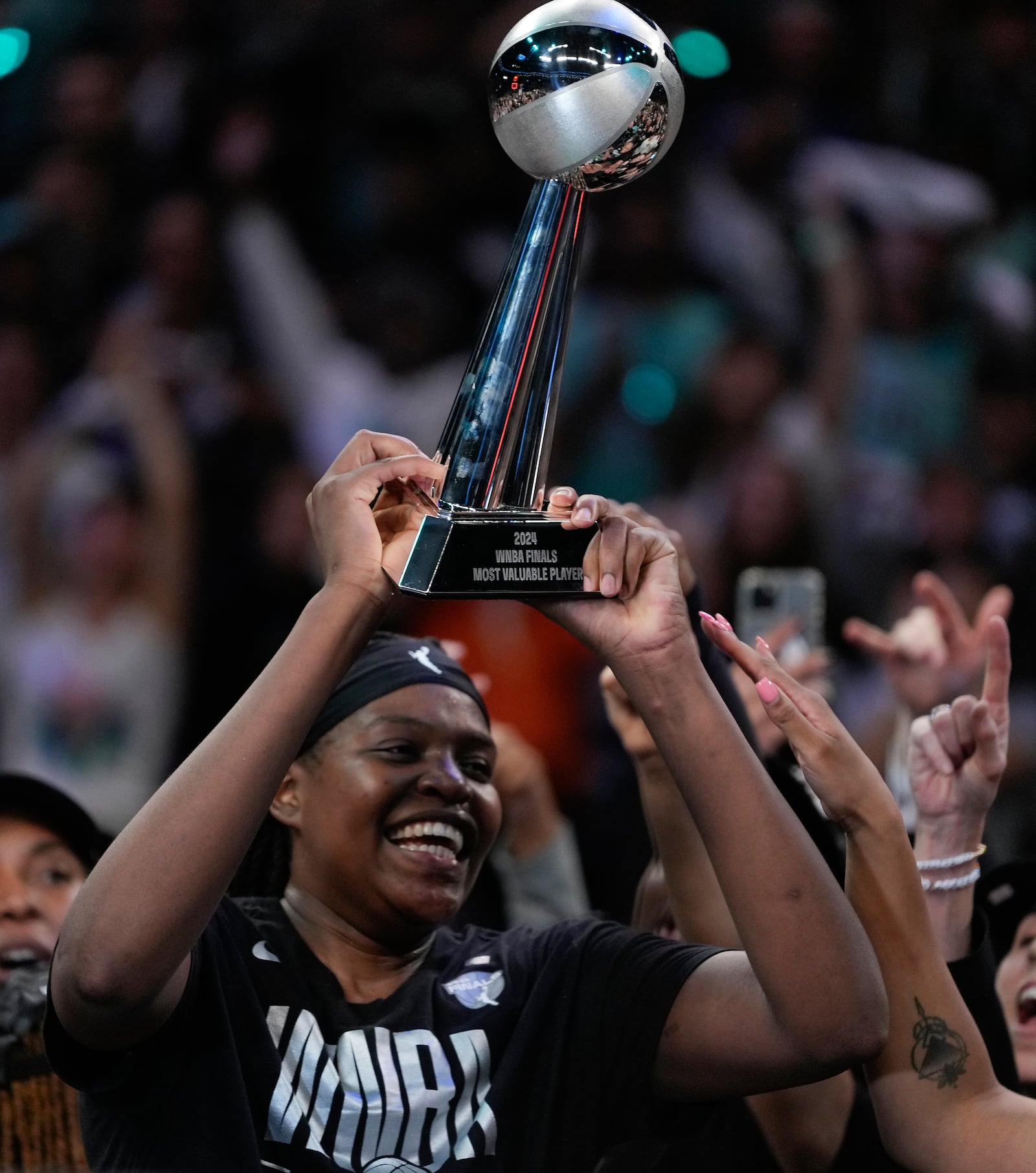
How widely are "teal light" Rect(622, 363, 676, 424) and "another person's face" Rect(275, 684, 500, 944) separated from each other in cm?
310

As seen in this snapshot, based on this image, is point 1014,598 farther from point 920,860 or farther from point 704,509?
point 920,860

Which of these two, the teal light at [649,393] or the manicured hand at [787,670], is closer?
the manicured hand at [787,670]

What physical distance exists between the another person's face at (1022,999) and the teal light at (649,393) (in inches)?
117

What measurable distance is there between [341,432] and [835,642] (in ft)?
5.89

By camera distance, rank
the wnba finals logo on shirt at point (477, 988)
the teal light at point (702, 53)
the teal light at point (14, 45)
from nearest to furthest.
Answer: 1. the wnba finals logo on shirt at point (477, 988)
2. the teal light at point (14, 45)
3. the teal light at point (702, 53)

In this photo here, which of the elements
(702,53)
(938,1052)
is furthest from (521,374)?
(702,53)

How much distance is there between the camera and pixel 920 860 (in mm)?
1914

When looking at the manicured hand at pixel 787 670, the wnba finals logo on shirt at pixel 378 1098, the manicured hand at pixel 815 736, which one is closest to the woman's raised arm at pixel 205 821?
the wnba finals logo on shirt at pixel 378 1098

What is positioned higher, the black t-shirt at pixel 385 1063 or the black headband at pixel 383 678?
the black headband at pixel 383 678

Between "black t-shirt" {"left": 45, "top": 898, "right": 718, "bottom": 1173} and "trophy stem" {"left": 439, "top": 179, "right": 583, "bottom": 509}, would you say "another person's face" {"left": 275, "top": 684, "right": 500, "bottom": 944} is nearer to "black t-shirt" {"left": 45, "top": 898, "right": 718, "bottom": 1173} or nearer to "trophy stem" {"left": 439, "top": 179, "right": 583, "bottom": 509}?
"black t-shirt" {"left": 45, "top": 898, "right": 718, "bottom": 1173}

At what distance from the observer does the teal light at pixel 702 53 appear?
5.50 meters

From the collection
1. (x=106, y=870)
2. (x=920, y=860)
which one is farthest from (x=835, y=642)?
(x=106, y=870)

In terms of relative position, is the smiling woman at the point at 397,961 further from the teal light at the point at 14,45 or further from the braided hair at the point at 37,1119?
the teal light at the point at 14,45

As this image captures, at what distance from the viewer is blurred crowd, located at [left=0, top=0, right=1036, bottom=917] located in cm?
427
